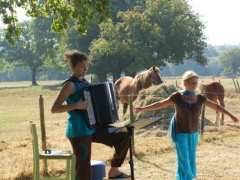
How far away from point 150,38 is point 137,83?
29738 mm

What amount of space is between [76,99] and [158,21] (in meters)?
44.8

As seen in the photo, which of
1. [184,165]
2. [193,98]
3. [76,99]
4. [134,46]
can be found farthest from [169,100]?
[134,46]

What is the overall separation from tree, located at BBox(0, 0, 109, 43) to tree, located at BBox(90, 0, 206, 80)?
36.4 meters

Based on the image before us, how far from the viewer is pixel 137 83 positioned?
59.9 feet

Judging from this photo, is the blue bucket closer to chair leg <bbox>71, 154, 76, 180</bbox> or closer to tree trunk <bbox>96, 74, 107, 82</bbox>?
chair leg <bbox>71, 154, 76, 180</bbox>

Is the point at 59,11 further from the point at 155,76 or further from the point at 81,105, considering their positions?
the point at 155,76

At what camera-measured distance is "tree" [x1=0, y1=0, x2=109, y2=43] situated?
9.59 m

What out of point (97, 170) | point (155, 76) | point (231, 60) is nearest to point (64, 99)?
point (97, 170)

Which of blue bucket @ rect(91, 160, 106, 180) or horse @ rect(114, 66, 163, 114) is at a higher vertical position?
horse @ rect(114, 66, 163, 114)

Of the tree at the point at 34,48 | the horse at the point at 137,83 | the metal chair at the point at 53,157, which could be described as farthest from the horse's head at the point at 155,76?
the tree at the point at 34,48

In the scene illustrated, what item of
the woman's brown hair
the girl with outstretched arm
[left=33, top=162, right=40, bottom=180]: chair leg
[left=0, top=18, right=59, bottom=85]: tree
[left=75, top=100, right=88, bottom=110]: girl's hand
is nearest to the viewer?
[left=75, top=100, right=88, bottom=110]: girl's hand

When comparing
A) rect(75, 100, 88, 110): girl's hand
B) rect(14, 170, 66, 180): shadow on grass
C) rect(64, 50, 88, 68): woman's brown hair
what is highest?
rect(64, 50, 88, 68): woman's brown hair

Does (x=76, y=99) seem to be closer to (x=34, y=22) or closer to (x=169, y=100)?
(x=169, y=100)

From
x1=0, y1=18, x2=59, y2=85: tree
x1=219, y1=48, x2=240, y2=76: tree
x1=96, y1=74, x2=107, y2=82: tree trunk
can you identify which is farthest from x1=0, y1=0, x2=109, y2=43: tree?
x1=219, y1=48, x2=240, y2=76: tree
